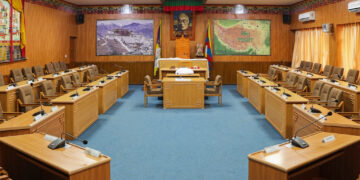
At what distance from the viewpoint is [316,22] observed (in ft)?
40.7

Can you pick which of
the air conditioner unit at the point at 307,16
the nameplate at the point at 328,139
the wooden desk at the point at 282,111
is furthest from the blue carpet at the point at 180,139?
the air conditioner unit at the point at 307,16

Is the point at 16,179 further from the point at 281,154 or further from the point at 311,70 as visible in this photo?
the point at 311,70

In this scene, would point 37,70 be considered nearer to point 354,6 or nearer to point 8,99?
point 8,99

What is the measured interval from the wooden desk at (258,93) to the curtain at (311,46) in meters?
3.72

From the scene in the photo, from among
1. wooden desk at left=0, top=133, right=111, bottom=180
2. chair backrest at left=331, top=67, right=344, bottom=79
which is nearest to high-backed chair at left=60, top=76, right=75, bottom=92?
wooden desk at left=0, top=133, right=111, bottom=180

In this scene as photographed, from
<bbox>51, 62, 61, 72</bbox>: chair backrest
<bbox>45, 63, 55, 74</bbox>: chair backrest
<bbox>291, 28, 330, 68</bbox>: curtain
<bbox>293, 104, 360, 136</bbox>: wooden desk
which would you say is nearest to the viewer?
<bbox>293, 104, 360, 136</bbox>: wooden desk

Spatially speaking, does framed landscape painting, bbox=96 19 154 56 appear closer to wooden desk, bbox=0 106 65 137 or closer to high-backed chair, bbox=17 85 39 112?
high-backed chair, bbox=17 85 39 112

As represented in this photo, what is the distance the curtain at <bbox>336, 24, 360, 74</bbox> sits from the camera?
1051 cm

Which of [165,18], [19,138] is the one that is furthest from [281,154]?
[165,18]

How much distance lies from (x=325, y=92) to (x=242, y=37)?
811cm

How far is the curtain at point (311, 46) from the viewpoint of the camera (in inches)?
484

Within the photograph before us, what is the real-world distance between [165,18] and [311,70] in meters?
6.60

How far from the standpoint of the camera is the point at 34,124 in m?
4.70

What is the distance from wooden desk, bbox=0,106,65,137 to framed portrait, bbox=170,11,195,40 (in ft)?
31.3
